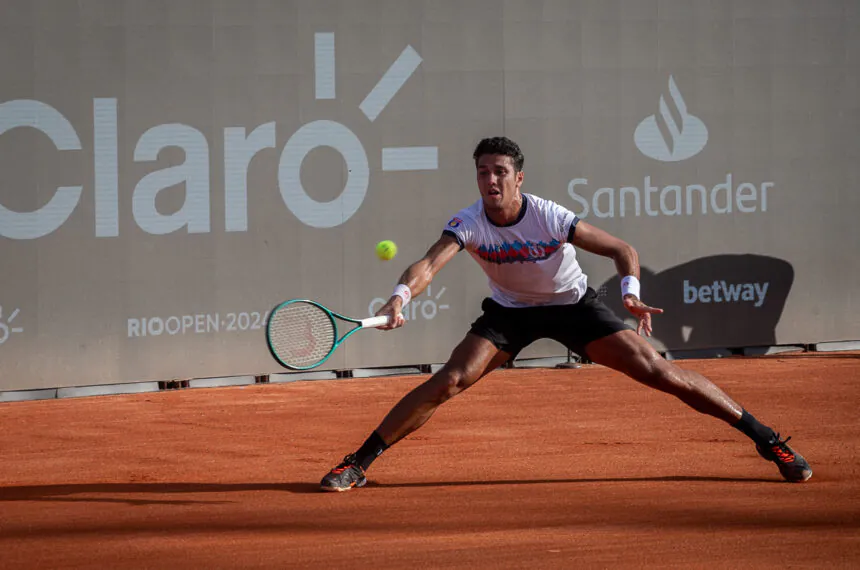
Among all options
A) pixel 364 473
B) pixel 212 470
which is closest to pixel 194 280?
pixel 212 470

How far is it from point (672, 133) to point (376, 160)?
267cm

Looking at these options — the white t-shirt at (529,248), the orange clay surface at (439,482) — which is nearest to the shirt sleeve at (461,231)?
the white t-shirt at (529,248)

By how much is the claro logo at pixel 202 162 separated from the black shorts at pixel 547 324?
14.7ft

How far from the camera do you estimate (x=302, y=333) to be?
19.0 feet

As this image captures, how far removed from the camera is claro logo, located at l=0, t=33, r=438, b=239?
9516mm

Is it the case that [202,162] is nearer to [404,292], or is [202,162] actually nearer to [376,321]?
[404,292]

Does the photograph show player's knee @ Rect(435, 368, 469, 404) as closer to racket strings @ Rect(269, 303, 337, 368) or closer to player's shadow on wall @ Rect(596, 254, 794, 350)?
racket strings @ Rect(269, 303, 337, 368)

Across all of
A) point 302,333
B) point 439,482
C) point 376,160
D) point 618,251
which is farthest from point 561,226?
point 376,160

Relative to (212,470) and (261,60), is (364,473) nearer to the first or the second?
(212,470)

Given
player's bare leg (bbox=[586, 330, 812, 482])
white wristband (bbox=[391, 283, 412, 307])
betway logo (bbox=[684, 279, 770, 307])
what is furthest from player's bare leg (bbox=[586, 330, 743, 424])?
betway logo (bbox=[684, 279, 770, 307])

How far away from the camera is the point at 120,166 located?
9.72 m

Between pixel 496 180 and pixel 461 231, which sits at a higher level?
pixel 496 180

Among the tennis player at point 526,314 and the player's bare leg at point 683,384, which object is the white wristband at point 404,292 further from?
the player's bare leg at point 683,384

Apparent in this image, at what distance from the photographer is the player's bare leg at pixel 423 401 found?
5.82 m
